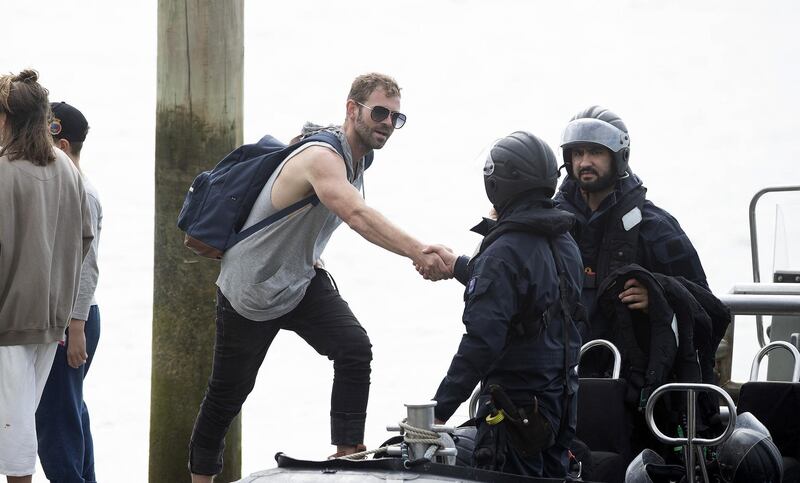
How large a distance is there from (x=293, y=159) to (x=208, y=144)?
81 centimetres

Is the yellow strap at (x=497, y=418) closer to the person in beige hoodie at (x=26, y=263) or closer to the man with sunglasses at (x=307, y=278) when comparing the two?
the man with sunglasses at (x=307, y=278)

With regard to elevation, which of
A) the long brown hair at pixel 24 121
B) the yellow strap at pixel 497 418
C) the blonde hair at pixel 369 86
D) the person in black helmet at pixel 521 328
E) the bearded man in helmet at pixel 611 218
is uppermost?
the blonde hair at pixel 369 86

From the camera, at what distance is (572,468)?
455cm

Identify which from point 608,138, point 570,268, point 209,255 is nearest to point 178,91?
point 209,255

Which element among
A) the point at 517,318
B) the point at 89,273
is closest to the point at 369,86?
the point at 89,273

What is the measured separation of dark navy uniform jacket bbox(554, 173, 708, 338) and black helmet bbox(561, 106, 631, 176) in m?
0.09

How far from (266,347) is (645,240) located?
5.02 feet

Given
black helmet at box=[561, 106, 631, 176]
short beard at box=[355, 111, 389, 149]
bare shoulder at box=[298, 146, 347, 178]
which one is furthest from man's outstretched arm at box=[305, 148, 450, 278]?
black helmet at box=[561, 106, 631, 176]

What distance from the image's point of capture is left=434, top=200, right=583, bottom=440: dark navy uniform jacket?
164 inches

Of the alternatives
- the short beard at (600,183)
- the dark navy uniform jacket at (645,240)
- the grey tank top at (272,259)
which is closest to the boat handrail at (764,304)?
the dark navy uniform jacket at (645,240)

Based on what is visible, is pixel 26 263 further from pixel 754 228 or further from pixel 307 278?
pixel 754 228

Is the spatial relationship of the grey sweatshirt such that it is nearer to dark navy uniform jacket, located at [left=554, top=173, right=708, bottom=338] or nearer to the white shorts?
the white shorts

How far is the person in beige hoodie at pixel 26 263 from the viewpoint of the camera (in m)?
4.99

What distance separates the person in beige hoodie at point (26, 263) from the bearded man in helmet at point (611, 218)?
188cm
